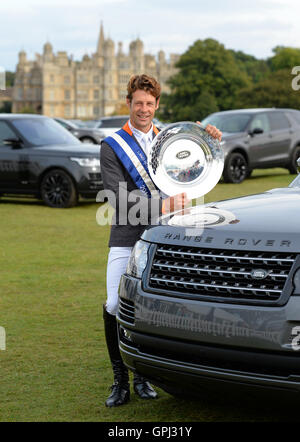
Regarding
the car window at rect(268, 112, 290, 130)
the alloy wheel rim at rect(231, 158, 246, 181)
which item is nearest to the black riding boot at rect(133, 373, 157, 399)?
the alloy wheel rim at rect(231, 158, 246, 181)

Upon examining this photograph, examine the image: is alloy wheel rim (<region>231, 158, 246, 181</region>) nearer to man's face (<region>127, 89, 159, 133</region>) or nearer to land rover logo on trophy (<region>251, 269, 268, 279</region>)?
man's face (<region>127, 89, 159, 133</region>)

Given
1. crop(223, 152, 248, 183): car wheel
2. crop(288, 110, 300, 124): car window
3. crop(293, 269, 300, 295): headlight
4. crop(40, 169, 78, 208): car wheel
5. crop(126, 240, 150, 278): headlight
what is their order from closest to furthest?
crop(293, 269, 300, 295): headlight → crop(126, 240, 150, 278): headlight → crop(40, 169, 78, 208): car wheel → crop(223, 152, 248, 183): car wheel → crop(288, 110, 300, 124): car window

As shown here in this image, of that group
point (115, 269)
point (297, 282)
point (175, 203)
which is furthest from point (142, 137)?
point (297, 282)

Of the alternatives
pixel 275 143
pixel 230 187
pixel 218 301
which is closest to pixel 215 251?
pixel 218 301

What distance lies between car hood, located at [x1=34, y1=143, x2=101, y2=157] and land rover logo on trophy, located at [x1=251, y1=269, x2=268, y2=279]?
12.2 metres

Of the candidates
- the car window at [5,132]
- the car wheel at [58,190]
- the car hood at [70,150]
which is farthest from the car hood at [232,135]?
the car window at [5,132]

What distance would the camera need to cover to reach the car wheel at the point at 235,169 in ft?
69.4

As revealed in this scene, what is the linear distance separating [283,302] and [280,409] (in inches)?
21.1

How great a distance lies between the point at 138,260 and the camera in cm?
440

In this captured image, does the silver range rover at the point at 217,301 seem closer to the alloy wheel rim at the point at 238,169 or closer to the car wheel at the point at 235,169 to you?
the car wheel at the point at 235,169

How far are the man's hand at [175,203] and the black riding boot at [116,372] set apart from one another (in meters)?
0.82

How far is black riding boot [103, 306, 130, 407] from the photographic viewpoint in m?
4.98
